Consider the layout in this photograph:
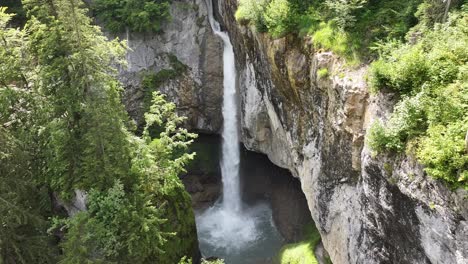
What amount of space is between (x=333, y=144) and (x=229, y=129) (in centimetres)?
1436

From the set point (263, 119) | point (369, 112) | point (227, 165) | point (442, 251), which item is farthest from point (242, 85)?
point (442, 251)

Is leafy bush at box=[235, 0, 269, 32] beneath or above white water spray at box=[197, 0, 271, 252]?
above

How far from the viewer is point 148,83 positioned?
25875mm

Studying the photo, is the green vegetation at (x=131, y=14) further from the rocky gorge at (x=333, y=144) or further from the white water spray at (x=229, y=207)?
the white water spray at (x=229, y=207)

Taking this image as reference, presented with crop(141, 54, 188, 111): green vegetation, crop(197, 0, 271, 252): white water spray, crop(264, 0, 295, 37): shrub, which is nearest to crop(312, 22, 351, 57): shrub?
crop(264, 0, 295, 37): shrub

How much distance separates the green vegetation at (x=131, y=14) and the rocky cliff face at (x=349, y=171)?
905 centimetres

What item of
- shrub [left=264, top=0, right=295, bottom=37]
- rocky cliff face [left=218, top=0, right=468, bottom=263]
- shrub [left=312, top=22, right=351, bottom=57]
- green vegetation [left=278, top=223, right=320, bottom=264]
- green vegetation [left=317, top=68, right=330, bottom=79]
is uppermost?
shrub [left=264, top=0, right=295, bottom=37]

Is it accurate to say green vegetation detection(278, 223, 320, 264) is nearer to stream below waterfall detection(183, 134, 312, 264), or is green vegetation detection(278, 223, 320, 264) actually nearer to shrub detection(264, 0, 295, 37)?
stream below waterfall detection(183, 134, 312, 264)

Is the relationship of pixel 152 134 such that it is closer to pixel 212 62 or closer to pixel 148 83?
pixel 148 83

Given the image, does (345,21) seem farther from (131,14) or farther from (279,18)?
(131,14)

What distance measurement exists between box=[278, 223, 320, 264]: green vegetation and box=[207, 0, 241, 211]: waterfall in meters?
7.38

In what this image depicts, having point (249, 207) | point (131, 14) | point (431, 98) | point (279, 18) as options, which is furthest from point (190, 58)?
point (431, 98)

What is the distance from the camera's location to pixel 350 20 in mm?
12625

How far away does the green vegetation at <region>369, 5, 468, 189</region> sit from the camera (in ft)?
25.9
